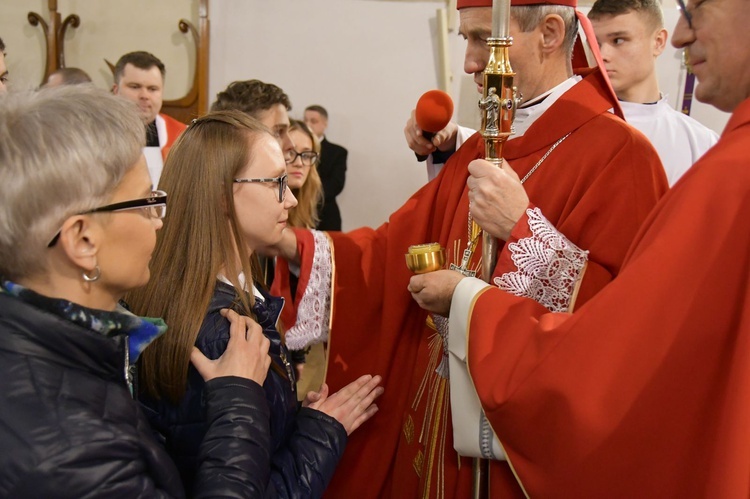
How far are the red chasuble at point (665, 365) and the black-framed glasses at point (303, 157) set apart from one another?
2189mm

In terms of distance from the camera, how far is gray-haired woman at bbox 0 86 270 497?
1064 millimetres

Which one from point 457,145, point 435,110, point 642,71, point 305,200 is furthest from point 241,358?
point 642,71

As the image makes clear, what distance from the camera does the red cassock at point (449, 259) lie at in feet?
5.57

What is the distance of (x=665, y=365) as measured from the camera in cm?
126

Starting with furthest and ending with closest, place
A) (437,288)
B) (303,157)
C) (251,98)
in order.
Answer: (303,157) < (251,98) < (437,288)

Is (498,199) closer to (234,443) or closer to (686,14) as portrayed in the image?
(686,14)

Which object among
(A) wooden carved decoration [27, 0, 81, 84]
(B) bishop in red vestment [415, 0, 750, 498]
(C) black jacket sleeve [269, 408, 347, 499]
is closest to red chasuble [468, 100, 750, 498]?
(B) bishop in red vestment [415, 0, 750, 498]

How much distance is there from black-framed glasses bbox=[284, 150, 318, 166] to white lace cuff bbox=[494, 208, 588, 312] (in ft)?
6.20

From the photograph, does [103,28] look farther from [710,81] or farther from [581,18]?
[710,81]

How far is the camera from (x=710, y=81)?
1407mm

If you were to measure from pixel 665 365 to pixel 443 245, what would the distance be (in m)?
0.91

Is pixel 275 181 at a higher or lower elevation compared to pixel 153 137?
higher

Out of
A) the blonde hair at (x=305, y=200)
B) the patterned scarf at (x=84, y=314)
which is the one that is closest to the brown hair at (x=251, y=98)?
the blonde hair at (x=305, y=200)

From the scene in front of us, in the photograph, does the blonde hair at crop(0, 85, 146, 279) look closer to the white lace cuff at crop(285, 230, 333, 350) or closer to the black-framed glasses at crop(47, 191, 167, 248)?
the black-framed glasses at crop(47, 191, 167, 248)
